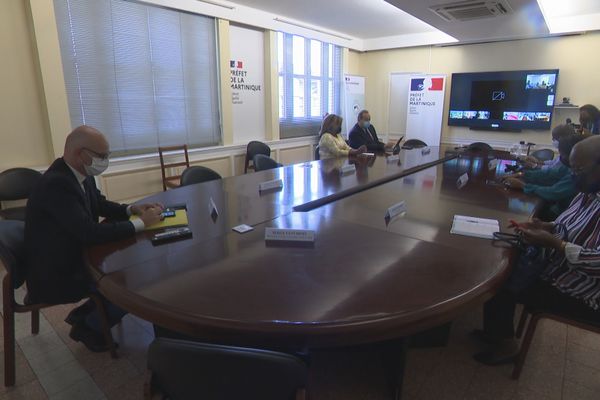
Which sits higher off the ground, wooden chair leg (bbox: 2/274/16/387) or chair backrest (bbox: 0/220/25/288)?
chair backrest (bbox: 0/220/25/288)

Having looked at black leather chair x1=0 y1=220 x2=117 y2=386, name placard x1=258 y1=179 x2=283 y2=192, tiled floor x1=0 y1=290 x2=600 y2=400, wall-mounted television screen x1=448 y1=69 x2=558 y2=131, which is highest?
wall-mounted television screen x1=448 y1=69 x2=558 y2=131

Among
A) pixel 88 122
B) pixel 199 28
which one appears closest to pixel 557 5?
pixel 199 28

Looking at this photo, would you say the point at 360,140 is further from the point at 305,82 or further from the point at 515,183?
the point at 515,183

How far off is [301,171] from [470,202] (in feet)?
4.52

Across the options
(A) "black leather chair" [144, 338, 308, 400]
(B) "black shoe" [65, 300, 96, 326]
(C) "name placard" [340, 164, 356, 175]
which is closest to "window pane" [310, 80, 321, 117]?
(C) "name placard" [340, 164, 356, 175]

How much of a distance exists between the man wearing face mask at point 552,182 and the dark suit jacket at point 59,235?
7.61 feet

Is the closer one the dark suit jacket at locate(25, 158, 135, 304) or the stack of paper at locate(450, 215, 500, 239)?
the dark suit jacket at locate(25, 158, 135, 304)

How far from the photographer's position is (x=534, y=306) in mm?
1578

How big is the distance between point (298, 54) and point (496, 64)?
3210mm

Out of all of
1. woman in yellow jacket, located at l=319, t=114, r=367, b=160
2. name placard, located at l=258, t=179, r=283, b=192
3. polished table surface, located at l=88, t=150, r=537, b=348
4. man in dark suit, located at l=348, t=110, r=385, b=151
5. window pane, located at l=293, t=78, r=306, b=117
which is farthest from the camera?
window pane, located at l=293, t=78, r=306, b=117

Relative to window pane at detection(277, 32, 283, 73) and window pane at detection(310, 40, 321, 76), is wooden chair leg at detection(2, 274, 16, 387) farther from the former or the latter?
window pane at detection(310, 40, 321, 76)

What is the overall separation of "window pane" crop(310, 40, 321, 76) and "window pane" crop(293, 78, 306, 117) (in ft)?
1.22

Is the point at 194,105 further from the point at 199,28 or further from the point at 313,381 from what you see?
the point at 313,381

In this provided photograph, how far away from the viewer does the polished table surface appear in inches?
38.5
